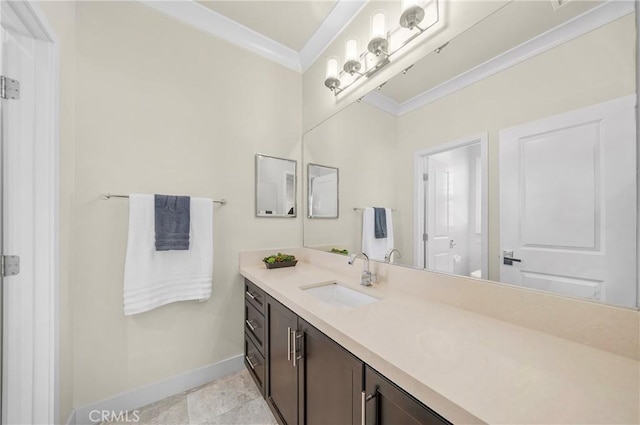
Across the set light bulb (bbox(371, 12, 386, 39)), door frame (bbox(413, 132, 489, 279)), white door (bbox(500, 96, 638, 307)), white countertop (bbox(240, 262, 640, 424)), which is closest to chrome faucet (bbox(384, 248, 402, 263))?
door frame (bbox(413, 132, 489, 279))

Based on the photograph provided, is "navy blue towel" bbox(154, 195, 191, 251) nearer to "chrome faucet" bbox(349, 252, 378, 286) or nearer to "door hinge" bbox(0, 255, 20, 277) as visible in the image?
"door hinge" bbox(0, 255, 20, 277)

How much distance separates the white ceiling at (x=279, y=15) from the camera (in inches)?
66.0

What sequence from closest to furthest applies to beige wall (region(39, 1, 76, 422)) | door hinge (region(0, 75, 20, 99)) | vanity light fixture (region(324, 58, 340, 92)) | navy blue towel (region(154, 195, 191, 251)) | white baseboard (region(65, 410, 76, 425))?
door hinge (region(0, 75, 20, 99)) → beige wall (region(39, 1, 76, 422)) → white baseboard (region(65, 410, 76, 425)) → navy blue towel (region(154, 195, 191, 251)) → vanity light fixture (region(324, 58, 340, 92))

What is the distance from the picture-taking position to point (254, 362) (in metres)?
1.69

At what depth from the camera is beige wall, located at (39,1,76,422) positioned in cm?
117

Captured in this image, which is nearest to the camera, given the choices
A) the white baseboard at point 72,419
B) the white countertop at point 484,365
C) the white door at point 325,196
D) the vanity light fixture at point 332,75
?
the white countertop at point 484,365

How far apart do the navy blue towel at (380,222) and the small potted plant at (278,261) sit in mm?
782

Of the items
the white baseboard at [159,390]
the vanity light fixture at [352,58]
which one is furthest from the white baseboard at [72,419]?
the vanity light fixture at [352,58]

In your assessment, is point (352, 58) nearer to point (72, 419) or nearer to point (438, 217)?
point (438, 217)

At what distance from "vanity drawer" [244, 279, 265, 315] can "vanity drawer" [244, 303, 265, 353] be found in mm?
37

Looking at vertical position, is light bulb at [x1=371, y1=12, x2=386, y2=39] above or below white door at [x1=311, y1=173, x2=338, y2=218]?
above

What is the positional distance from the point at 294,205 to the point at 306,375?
1.40 metres

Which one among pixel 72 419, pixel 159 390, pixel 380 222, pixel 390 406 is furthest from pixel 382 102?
pixel 72 419

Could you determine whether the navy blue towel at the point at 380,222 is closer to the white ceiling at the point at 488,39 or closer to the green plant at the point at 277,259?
the white ceiling at the point at 488,39
